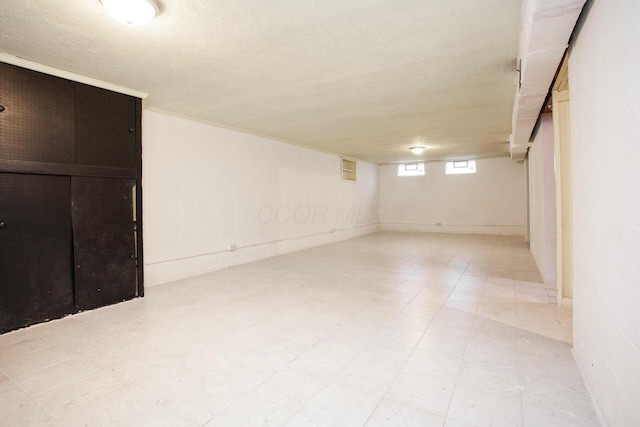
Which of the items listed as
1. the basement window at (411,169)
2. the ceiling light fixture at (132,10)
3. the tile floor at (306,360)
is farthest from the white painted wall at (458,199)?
the ceiling light fixture at (132,10)

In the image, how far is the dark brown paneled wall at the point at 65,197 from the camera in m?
2.84

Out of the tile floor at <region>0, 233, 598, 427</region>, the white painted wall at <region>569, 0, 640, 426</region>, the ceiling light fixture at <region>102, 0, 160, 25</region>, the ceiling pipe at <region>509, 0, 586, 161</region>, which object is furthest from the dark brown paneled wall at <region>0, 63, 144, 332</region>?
the white painted wall at <region>569, 0, 640, 426</region>

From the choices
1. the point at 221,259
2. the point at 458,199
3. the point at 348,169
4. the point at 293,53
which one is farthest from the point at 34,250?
the point at 458,199

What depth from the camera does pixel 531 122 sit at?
402 centimetres

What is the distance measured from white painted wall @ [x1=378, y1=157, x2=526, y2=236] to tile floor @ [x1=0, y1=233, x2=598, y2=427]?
604 cm

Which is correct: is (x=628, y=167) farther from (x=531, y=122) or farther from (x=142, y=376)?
(x=531, y=122)

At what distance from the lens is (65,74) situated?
10.2ft

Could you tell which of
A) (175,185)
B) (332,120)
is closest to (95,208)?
Result: (175,185)

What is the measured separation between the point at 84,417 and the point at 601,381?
2773mm

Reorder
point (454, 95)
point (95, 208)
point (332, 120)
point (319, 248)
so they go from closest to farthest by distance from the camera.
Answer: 1. point (95, 208)
2. point (454, 95)
3. point (332, 120)
4. point (319, 248)

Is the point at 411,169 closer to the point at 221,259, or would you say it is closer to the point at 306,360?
the point at 221,259

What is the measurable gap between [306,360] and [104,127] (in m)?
3.27

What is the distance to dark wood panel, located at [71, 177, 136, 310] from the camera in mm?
3279

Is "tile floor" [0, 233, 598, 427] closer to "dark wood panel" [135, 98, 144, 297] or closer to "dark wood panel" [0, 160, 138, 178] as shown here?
"dark wood panel" [135, 98, 144, 297]
